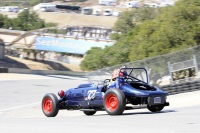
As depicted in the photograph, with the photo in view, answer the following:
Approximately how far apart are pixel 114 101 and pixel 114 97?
0.12 meters

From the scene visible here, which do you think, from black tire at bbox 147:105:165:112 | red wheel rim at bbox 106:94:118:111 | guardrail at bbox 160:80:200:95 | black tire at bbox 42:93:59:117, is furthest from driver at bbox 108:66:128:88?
guardrail at bbox 160:80:200:95

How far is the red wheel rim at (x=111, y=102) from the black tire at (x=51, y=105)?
2118 mm

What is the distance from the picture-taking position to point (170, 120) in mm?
11117

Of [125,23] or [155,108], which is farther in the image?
[125,23]

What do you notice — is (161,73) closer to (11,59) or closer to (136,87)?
(136,87)

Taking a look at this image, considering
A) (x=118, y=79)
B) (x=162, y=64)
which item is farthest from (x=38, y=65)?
(x=118, y=79)

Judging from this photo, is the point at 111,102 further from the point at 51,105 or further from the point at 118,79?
the point at 51,105

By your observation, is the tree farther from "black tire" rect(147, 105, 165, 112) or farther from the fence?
"black tire" rect(147, 105, 165, 112)

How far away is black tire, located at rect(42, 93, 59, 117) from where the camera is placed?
15.2m

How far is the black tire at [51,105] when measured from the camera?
15.2 meters

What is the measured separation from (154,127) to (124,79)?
4.41 m

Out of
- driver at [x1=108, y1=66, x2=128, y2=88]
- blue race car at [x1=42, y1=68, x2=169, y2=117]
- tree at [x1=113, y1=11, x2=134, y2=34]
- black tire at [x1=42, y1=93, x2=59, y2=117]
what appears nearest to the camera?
blue race car at [x1=42, y1=68, x2=169, y2=117]

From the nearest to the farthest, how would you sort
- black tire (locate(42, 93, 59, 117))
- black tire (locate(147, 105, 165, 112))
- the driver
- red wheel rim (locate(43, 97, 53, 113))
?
the driver, black tire (locate(147, 105, 165, 112)), black tire (locate(42, 93, 59, 117)), red wheel rim (locate(43, 97, 53, 113))

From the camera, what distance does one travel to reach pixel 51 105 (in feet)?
50.5
